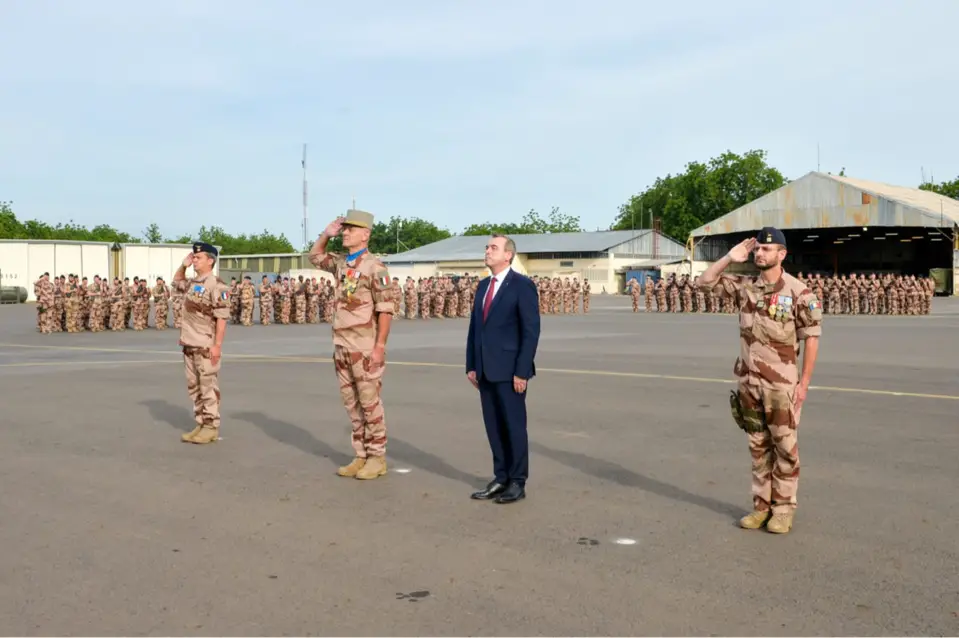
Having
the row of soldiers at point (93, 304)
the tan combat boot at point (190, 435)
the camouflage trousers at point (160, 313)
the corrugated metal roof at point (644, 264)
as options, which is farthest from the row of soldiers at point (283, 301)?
the corrugated metal roof at point (644, 264)

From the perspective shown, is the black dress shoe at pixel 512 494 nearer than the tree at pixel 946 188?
Yes

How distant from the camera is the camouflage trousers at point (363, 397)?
7074 millimetres

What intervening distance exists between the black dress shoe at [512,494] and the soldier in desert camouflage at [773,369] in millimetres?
1526

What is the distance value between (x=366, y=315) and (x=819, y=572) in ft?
12.1

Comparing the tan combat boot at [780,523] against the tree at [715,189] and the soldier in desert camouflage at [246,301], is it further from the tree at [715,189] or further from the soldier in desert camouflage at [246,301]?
the tree at [715,189]

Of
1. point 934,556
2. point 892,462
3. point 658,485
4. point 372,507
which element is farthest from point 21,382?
point 934,556

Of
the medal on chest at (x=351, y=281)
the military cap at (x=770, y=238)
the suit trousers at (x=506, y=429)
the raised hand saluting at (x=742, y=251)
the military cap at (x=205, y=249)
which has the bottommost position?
the suit trousers at (x=506, y=429)

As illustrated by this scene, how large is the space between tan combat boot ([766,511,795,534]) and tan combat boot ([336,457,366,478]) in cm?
308

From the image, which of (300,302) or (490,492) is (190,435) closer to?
(490,492)

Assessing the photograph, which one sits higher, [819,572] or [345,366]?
[345,366]

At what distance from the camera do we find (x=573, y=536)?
554 cm

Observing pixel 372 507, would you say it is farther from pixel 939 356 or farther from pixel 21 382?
pixel 939 356

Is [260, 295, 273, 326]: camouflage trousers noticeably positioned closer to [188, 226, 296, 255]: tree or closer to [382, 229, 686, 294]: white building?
[382, 229, 686, 294]: white building

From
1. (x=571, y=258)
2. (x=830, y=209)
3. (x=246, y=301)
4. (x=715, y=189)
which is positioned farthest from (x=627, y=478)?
(x=715, y=189)
